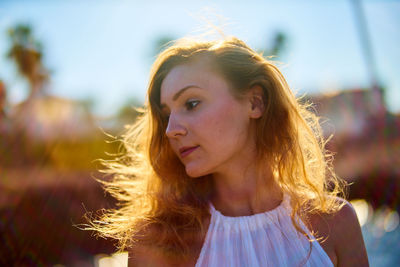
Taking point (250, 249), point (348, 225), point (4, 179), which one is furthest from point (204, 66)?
point (4, 179)

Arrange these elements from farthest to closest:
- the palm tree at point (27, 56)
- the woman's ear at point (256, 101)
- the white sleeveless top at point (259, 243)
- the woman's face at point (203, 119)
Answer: the palm tree at point (27, 56), the woman's ear at point (256, 101), the woman's face at point (203, 119), the white sleeveless top at point (259, 243)

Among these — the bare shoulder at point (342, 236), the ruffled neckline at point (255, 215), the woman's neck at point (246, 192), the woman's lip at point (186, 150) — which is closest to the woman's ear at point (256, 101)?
the woman's neck at point (246, 192)

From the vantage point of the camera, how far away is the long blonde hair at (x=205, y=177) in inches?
89.5

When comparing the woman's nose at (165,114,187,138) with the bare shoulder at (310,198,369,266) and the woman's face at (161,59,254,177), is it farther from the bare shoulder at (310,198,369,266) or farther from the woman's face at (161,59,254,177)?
the bare shoulder at (310,198,369,266)

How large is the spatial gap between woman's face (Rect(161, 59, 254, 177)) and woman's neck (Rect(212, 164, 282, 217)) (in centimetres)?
20

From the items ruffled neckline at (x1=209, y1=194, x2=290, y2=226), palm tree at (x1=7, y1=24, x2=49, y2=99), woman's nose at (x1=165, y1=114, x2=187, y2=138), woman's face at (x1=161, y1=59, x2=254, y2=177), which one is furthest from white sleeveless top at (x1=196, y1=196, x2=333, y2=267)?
palm tree at (x1=7, y1=24, x2=49, y2=99)

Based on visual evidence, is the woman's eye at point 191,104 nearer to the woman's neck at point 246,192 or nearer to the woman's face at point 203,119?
the woman's face at point 203,119

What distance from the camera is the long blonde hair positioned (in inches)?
89.5

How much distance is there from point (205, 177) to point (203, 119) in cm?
64

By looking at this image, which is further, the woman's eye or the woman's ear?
the woman's ear

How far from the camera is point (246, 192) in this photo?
2.36 metres

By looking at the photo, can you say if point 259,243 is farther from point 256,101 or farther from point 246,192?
point 256,101

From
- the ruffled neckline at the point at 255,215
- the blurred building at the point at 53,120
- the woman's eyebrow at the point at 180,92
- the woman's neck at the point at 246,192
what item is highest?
the woman's eyebrow at the point at 180,92

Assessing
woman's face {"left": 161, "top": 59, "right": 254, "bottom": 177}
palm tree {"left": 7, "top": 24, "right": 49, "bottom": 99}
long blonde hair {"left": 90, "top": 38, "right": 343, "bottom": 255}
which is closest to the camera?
woman's face {"left": 161, "top": 59, "right": 254, "bottom": 177}
